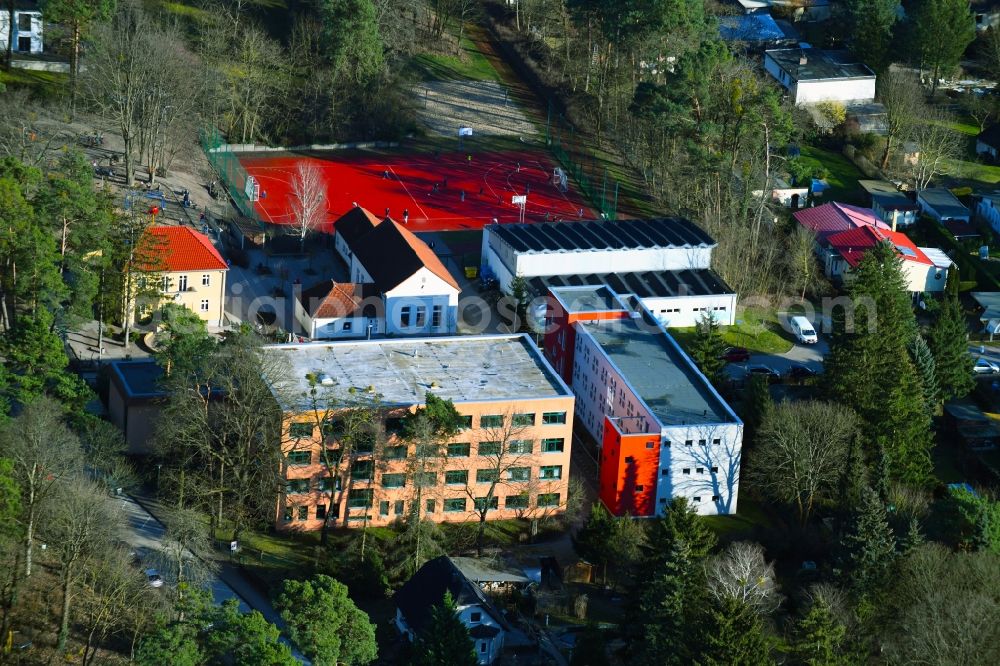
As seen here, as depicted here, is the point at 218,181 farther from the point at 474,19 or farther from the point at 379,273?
the point at 474,19

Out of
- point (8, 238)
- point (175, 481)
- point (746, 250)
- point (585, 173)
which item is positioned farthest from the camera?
point (585, 173)

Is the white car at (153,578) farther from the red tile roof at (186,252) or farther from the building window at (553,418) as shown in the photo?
the red tile roof at (186,252)

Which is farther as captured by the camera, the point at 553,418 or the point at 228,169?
the point at 228,169

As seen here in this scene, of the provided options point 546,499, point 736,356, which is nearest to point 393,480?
point 546,499

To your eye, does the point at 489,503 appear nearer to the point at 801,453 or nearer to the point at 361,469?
the point at 361,469

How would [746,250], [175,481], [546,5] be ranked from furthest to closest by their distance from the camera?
[546,5]
[746,250]
[175,481]

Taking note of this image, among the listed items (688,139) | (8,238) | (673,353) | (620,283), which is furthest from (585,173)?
(8,238)
